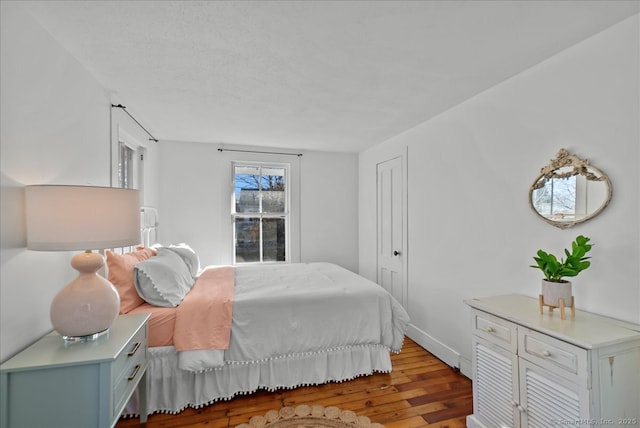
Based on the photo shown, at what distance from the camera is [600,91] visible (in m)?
1.67

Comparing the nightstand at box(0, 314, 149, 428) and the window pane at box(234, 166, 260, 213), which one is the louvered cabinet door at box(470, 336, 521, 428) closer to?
the nightstand at box(0, 314, 149, 428)

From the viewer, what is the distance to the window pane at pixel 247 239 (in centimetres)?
438

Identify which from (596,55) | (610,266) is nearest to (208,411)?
(610,266)

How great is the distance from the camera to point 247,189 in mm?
4449

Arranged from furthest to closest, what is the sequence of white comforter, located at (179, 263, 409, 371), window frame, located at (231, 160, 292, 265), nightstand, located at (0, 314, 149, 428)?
window frame, located at (231, 160, 292, 265) < white comforter, located at (179, 263, 409, 371) < nightstand, located at (0, 314, 149, 428)

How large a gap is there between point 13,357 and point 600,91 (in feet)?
10.5

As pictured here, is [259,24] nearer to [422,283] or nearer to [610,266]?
[610,266]

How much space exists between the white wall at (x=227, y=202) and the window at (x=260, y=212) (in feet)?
0.42

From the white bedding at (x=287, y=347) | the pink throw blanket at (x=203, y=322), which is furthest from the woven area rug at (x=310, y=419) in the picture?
the pink throw blanket at (x=203, y=322)

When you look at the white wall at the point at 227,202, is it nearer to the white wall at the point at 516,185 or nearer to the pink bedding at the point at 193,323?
the white wall at the point at 516,185

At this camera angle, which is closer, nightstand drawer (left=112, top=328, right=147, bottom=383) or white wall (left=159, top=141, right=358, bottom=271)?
nightstand drawer (left=112, top=328, right=147, bottom=383)

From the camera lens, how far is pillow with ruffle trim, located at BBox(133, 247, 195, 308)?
2.14m

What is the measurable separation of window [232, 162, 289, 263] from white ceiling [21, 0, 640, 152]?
1.63 meters

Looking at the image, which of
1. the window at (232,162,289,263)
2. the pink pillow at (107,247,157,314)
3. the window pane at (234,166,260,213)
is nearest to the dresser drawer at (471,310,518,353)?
the pink pillow at (107,247,157,314)
